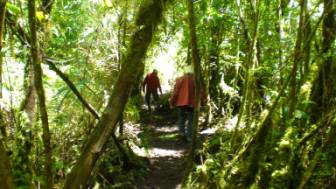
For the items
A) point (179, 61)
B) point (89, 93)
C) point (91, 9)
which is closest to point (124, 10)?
point (91, 9)

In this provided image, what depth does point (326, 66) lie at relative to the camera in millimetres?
5668

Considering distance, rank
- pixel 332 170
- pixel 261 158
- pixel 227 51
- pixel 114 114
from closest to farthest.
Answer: pixel 114 114
pixel 332 170
pixel 261 158
pixel 227 51

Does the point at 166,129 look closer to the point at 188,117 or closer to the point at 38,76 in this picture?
the point at 188,117

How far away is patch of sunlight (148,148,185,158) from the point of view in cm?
934

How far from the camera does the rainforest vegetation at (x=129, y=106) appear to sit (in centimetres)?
423

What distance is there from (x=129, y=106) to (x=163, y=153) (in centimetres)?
215

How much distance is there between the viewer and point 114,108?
4277 mm

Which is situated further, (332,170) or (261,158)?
(261,158)

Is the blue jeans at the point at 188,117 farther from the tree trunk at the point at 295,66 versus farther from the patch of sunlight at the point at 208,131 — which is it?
the tree trunk at the point at 295,66

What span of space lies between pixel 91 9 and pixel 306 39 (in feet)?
10.6

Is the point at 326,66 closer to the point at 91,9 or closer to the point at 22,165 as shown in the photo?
the point at 91,9

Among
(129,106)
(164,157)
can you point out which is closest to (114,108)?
(129,106)

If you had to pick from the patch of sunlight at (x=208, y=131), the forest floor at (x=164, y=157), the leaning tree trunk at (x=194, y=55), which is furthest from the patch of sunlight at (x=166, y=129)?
the leaning tree trunk at (x=194, y=55)

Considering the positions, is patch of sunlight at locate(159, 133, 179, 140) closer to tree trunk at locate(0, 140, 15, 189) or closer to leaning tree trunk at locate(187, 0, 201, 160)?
leaning tree trunk at locate(187, 0, 201, 160)
